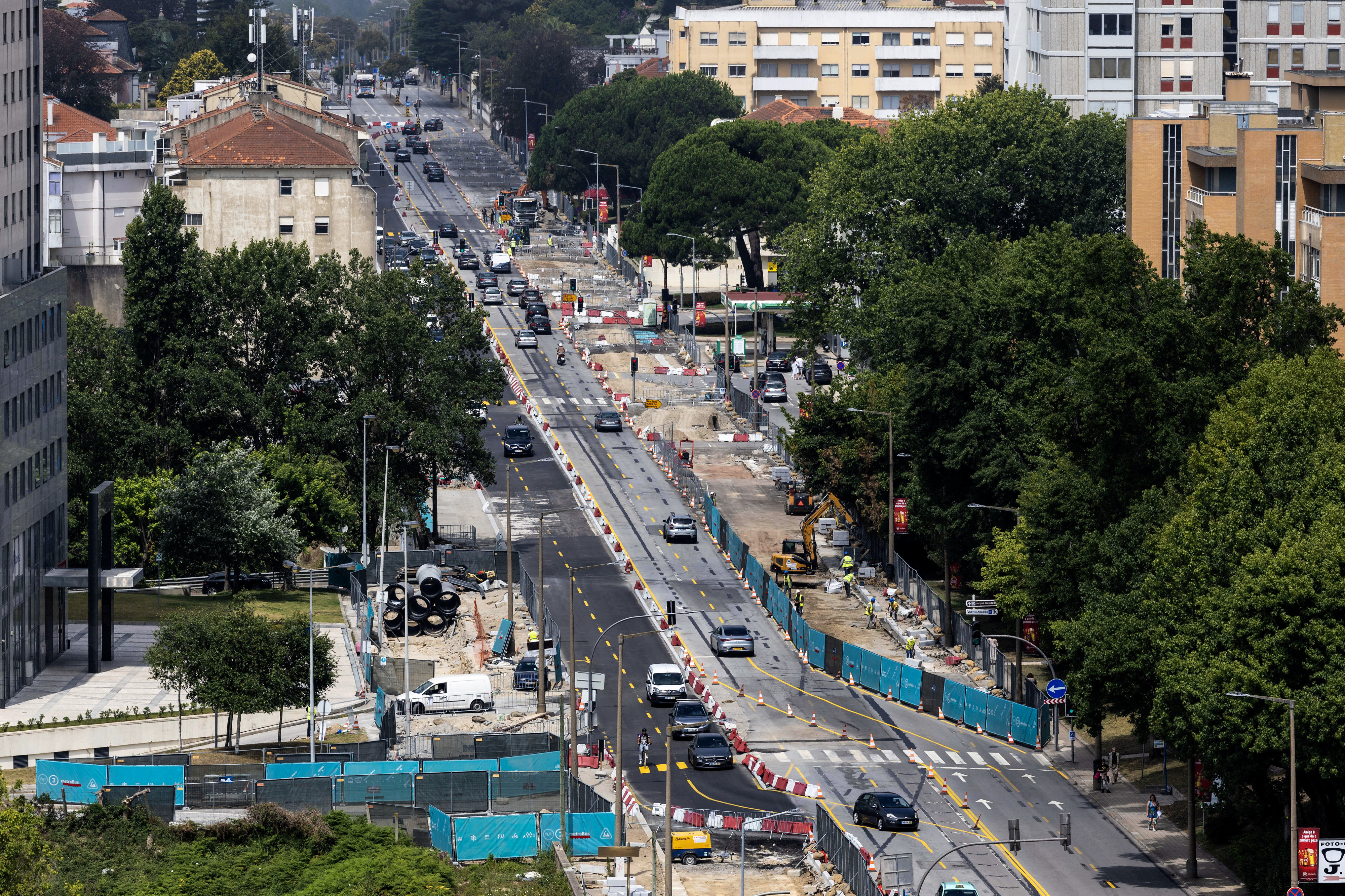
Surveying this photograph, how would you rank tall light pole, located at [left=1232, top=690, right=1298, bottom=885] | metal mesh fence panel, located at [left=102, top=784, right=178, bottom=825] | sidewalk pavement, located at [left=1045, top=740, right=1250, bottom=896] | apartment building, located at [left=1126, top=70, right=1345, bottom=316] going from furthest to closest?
apartment building, located at [left=1126, top=70, right=1345, bottom=316] < metal mesh fence panel, located at [left=102, top=784, right=178, bottom=825] < sidewalk pavement, located at [left=1045, top=740, right=1250, bottom=896] < tall light pole, located at [left=1232, top=690, right=1298, bottom=885]

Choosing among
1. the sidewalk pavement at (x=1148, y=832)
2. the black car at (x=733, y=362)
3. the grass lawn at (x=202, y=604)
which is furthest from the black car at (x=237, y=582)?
the black car at (x=733, y=362)

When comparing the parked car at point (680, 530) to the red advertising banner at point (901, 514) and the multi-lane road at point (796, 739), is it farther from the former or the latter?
the red advertising banner at point (901, 514)

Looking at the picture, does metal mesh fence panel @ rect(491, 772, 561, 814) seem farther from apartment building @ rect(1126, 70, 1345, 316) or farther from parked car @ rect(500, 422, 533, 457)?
parked car @ rect(500, 422, 533, 457)

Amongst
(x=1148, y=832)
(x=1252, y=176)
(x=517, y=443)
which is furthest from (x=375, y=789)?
(x=517, y=443)

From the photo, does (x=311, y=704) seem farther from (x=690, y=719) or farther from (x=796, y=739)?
(x=796, y=739)

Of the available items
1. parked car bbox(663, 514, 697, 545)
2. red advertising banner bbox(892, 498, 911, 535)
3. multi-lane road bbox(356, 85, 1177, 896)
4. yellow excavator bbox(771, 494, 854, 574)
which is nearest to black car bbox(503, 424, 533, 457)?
multi-lane road bbox(356, 85, 1177, 896)

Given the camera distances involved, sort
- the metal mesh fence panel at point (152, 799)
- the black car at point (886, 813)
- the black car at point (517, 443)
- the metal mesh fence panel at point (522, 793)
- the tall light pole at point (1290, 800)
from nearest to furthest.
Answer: the tall light pole at point (1290, 800) → the metal mesh fence panel at point (152, 799) → the black car at point (886, 813) → the metal mesh fence panel at point (522, 793) → the black car at point (517, 443)
